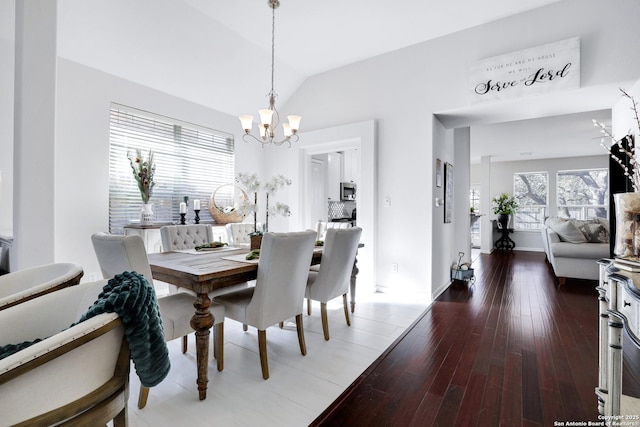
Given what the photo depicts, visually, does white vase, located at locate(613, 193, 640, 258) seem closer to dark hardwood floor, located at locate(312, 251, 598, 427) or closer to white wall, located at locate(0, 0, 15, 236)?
dark hardwood floor, located at locate(312, 251, 598, 427)

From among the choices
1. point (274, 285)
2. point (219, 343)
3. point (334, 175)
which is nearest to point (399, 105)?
point (334, 175)

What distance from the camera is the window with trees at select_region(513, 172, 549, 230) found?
8.76m

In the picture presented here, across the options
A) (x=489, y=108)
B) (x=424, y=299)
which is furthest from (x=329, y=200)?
(x=489, y=108)

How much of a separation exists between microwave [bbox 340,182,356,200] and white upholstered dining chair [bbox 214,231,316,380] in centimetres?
415

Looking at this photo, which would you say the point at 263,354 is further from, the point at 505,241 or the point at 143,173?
the point at 505,241

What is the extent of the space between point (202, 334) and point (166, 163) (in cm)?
306

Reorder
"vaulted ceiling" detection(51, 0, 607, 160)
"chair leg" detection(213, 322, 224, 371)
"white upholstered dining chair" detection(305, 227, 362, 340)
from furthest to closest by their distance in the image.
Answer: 1. "vaulted ceiling" detection(51, 0, 607, 160)
2. "white upholstered dining chair" detection(305, 227, 362, 340)
3. "chair leg" detection(213, 322, 224, 371)

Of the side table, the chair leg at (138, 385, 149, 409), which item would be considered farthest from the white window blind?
the side table

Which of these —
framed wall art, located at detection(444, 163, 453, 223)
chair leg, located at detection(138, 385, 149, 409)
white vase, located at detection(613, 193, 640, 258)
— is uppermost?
framed wall art, located at detection(444, 163, 453, 223)

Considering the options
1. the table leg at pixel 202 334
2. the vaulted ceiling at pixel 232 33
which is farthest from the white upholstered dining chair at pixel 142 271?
the vaulted ceiling at pixel 232 33

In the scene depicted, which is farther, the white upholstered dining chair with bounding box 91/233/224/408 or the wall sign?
the wall sign

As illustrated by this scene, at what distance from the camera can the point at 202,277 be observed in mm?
1750

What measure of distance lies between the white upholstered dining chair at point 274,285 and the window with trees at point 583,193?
9.39 metres

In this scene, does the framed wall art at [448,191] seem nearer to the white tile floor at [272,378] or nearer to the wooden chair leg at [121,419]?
the white tile floor at [272,378]
